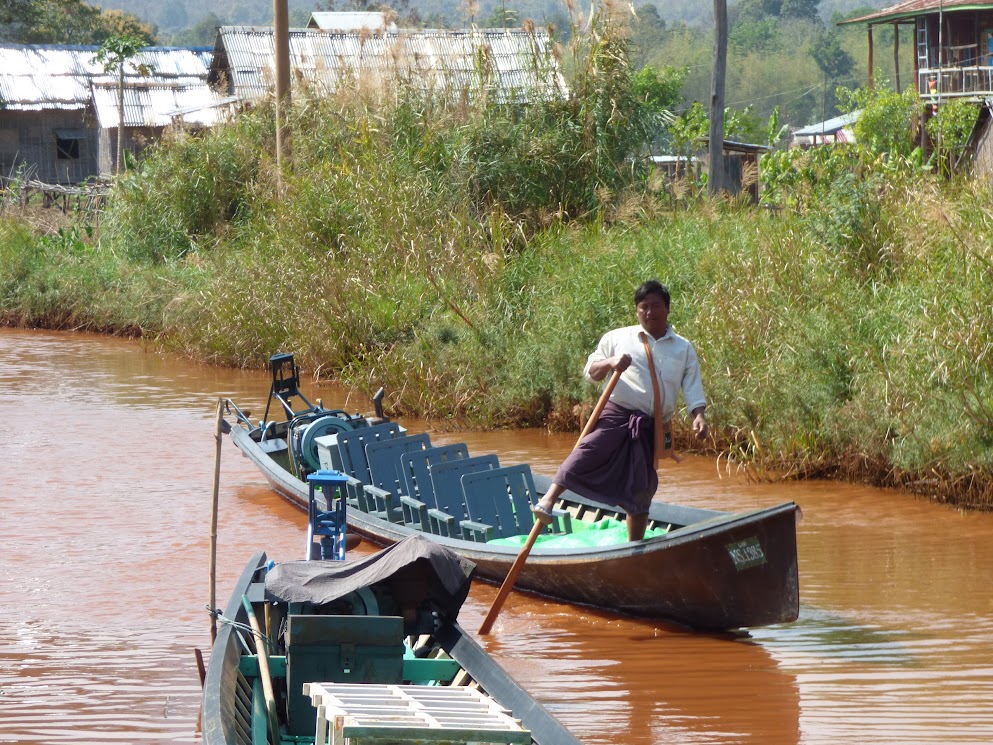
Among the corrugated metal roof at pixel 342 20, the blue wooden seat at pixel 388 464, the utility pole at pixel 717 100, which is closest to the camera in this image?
the blue wooden seat at pixel 388 464

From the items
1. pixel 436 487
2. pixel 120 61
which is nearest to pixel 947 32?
pixel 120 61

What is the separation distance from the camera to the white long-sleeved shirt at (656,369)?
7.13 meters

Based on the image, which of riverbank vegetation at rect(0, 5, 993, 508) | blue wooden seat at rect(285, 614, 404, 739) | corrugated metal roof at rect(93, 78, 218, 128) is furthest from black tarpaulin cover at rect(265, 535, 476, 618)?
corrugated metal roof at rect(93, 78, 218, 128)

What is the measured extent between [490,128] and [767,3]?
325ft

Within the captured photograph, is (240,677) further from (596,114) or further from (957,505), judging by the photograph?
(596,114)

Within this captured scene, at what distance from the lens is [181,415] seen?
15109 mm

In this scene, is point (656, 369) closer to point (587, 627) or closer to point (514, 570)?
point (514, 570)

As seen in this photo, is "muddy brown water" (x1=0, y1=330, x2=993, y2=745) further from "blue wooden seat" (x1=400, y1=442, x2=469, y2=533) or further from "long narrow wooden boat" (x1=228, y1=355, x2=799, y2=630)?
"blue wooden seat" (x1=400, y1=442, x2=469, y2=533)

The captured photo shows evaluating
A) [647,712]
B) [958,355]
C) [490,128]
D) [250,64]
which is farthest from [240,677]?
[250,64]

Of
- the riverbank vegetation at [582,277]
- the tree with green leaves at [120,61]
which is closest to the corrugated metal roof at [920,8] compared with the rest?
the riverbank vegetation at [582,277]

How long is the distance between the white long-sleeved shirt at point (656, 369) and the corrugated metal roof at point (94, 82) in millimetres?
31414

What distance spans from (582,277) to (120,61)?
26.3 meters

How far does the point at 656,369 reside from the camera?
23.3 ft

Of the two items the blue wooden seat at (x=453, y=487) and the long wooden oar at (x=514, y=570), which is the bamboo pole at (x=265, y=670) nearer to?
the long wooden oar at (x=514, y=570)
